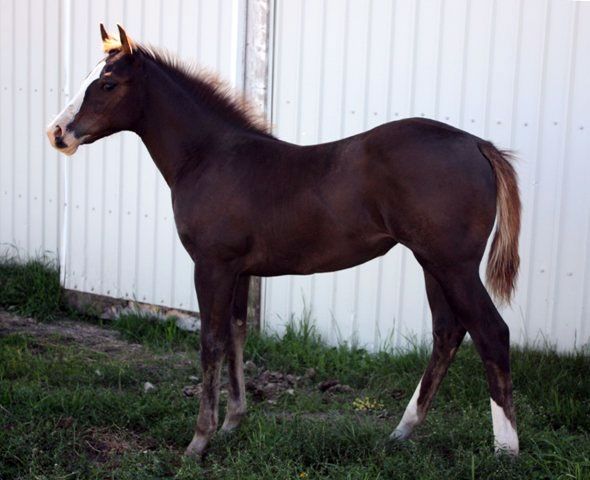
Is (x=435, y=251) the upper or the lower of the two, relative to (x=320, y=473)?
upper

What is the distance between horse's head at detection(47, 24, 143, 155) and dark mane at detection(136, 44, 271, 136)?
21cm

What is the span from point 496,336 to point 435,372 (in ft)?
2.00

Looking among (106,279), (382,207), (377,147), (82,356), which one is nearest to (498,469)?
(382,207)

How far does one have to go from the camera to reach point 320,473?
14.0ft

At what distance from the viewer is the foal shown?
420 centimetres

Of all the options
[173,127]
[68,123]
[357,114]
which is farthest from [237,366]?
[357,114]

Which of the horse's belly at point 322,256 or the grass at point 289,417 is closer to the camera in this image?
the grass at point 289,417

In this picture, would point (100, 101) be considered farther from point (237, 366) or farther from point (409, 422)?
point (409, 422)

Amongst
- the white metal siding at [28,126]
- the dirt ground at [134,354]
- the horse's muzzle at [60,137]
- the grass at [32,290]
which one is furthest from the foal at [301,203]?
the white metal siding at [28,126]

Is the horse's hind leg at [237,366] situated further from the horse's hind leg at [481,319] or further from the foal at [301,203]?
the horse's hind leg at [481,319]

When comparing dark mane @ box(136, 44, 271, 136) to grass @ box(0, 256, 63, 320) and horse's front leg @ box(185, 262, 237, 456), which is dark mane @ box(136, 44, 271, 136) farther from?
grass @ box(0, 256, 63, 320)

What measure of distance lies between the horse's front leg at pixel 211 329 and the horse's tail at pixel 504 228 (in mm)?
1259

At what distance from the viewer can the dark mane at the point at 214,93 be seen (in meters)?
4.88

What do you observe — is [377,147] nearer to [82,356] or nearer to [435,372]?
[435,372]
